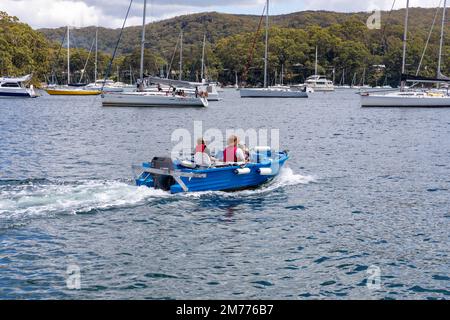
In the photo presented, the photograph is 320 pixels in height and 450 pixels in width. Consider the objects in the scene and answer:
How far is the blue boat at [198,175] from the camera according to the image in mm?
19938

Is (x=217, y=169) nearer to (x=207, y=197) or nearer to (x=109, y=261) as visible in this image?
(x=207, y=197)

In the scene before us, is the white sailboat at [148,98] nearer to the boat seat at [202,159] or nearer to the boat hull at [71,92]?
the boat hull at [71,92]

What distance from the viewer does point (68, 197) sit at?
758 inches

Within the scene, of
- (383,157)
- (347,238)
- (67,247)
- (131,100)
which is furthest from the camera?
(131,100)

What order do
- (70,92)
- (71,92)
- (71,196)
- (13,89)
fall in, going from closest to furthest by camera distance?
(71,196) → (13,89) → (71,92) → (70,92)

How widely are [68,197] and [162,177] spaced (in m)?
3.10

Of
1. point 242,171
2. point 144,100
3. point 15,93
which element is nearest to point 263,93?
point 15,93

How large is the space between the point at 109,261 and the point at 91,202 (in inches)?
207

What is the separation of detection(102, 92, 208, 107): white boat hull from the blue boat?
4976cm

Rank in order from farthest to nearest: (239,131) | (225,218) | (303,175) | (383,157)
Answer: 1. (239,131)
2. (383,157)
3. (303,175)
4. (225,218)

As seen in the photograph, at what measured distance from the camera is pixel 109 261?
13.8 metres

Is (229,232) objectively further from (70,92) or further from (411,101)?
(70,92)

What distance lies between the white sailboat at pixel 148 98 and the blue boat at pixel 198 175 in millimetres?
49190
